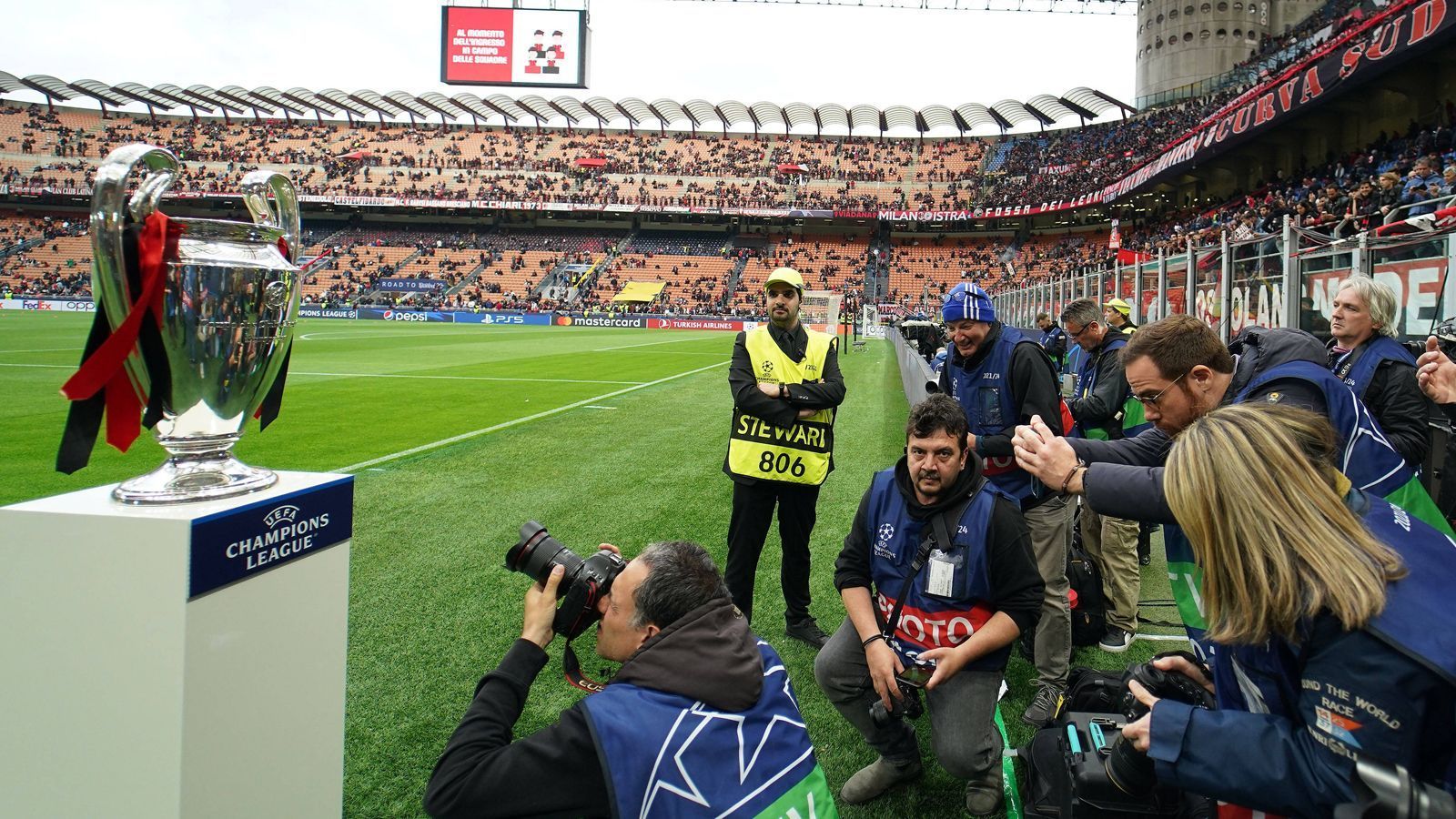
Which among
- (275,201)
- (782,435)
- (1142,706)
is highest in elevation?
(275,201)

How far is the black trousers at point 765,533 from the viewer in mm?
4414

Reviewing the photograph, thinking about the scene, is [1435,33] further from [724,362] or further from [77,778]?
[77,778]

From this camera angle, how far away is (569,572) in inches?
77.9

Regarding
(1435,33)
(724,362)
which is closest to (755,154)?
(724,362)

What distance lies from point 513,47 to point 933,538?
4564 cm

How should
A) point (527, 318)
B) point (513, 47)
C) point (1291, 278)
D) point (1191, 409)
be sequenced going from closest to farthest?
point (1191, 409) < point (1291, 278) < point (513, 47) < point (527, 318)

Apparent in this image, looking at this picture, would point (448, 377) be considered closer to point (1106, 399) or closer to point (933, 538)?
point (1106, 399)

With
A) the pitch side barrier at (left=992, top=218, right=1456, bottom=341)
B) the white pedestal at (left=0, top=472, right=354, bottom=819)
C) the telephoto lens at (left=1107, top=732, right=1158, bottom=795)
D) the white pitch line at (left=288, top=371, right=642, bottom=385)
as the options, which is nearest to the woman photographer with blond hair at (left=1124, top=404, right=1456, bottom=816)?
the telephoto lens at (left=1107, top=732, right=1158, bottom=795)

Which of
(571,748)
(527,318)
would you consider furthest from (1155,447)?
(527,318)

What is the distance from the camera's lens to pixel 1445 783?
4.66 feet

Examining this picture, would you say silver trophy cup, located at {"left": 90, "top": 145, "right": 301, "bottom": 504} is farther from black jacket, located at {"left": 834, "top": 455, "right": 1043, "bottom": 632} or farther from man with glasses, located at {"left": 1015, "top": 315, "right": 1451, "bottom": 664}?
black jacket, located at {"left": 834, "top": 455, "right": 1043, "bottom": 632}

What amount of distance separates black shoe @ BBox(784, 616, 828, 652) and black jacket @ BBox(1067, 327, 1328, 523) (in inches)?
71.9

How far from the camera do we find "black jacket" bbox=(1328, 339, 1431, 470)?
142 inches

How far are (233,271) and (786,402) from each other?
3.01 metres
